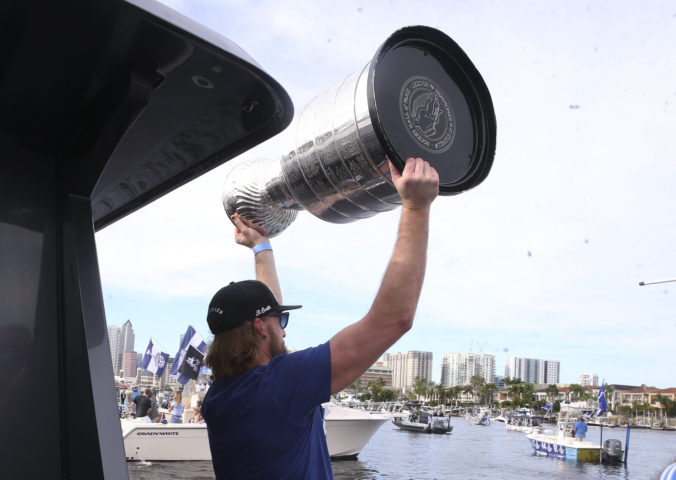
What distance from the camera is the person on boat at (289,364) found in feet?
5.62

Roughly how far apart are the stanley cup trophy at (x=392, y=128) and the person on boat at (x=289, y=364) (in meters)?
0.13

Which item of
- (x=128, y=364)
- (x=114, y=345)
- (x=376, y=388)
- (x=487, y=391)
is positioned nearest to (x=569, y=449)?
(x=114, y=345)

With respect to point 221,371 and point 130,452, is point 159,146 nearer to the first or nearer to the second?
point 221,371

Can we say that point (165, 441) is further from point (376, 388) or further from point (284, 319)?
point (376, 388)

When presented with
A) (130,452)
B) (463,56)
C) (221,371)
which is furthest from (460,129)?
(130,452)

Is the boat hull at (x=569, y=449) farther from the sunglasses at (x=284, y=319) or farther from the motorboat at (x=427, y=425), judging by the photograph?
the sunglasses at (x=284, y=319)

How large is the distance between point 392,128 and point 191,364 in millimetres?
17549

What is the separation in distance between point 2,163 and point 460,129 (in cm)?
139

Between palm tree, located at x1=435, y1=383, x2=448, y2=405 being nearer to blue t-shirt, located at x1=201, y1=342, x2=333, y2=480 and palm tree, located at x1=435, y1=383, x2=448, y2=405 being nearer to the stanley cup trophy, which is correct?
the stanley cup trophy

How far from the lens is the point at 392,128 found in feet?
6.11

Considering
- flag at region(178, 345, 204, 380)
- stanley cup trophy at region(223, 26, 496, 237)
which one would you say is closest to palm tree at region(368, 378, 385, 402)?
flag at region(178, 345, 204, 380)

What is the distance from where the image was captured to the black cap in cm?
199

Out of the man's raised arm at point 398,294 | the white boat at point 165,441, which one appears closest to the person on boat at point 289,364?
the man's raised arm at point 398,294

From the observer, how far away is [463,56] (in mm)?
2008
